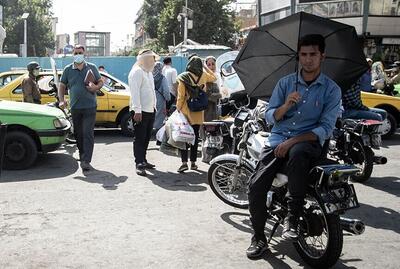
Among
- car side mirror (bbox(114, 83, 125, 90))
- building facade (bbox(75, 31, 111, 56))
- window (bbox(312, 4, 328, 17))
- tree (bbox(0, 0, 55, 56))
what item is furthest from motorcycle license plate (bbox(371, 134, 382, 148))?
building facade (bbox(75, 31, 111, 56))

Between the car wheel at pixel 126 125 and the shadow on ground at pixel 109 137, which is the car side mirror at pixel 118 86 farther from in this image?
the shadow on ground at pixel 109 137

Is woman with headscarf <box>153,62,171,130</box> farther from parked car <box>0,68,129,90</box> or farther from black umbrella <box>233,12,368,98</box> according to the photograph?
black umbrella <box>233,12,368,98</box>

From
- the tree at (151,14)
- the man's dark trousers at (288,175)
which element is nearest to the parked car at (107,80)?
the man's dark trousers at (288,175)

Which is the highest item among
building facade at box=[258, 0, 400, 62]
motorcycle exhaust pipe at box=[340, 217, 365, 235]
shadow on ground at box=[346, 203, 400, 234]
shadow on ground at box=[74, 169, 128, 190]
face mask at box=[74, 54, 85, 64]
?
building facade at box=[258, 0, 400, 62]

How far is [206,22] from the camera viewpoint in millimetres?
41719

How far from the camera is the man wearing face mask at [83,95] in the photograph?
736 centimetres

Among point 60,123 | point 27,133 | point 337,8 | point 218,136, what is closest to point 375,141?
point 218,136

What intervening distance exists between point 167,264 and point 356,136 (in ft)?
11.8

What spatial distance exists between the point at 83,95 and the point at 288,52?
3.61m

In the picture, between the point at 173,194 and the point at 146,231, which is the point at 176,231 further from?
the point at 173,194

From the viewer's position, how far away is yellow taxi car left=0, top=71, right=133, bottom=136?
1075 cm

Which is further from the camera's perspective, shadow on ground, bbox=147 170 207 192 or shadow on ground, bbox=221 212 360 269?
shadow on ground, bbox=147 170 207 192

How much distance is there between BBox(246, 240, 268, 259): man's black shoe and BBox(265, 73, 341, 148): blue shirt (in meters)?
0.86

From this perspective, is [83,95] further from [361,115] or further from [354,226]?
[354,226]
